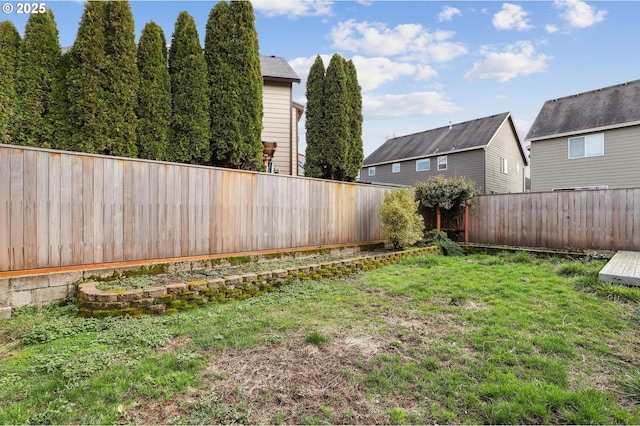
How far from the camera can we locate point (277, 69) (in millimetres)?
12281

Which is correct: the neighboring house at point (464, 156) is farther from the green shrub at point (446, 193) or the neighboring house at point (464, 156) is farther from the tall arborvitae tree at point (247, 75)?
the tall arborvitae tree at point (247, 75)

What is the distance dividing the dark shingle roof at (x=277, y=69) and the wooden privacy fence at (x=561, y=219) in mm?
8234

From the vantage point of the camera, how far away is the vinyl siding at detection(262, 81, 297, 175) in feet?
38.7

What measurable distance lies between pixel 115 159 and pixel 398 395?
5024 mm

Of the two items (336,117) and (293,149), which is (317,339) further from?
(293,149)

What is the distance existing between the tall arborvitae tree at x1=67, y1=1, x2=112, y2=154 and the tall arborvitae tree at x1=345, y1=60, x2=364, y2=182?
7.25 meters

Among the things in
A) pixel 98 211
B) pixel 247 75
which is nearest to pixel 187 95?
pixel 247 75

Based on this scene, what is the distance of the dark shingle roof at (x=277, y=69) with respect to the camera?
11.5 metres

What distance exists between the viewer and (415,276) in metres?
5.93

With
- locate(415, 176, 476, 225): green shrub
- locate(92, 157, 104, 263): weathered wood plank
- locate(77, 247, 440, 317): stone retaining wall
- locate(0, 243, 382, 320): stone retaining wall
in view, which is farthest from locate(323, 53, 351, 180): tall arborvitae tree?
locate(92, 157, 104, 263): weathered wood plank

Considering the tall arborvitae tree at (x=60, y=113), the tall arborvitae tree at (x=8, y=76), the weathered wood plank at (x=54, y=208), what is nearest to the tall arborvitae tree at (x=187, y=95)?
the tall arborvitae tree at (x=60, y=113)

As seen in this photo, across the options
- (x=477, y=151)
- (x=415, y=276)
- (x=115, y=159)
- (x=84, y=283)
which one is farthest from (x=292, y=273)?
(x=477, y=151)

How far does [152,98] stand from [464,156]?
52.7 ft

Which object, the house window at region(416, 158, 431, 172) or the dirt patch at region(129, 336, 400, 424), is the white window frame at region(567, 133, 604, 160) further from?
the dirt patch at region(129, 336, 400, 424)
